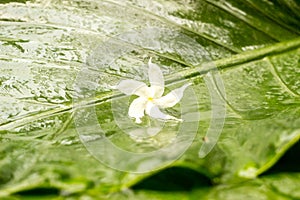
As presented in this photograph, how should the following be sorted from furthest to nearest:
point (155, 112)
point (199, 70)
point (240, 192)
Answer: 1. point (199, 70)
2. point (155, 112)
3. point (240, 192)

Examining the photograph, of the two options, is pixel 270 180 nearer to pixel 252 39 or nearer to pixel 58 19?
pixel 252 39

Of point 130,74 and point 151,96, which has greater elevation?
point 130,74

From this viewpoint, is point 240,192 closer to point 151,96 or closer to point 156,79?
point 151,96

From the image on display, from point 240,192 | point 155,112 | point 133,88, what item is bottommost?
point 240,192

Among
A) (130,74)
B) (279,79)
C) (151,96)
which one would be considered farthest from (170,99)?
(279,79)

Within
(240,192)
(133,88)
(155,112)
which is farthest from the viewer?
(133,88)

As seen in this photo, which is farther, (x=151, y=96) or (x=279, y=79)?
(x=279, y=79)
